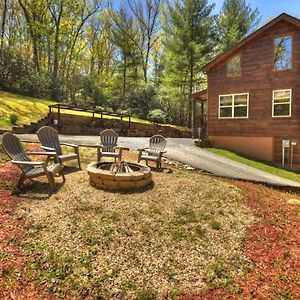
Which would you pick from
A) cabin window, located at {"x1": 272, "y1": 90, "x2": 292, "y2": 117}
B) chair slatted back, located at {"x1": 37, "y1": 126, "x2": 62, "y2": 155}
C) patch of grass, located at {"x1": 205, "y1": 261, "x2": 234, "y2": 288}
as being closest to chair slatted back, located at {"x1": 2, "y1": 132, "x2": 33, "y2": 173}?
chair slatted back, located at {"x1": 37, "y1": 126, "x2": 62, "y2": 155}

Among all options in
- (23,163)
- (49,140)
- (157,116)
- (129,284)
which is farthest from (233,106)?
(129,284)

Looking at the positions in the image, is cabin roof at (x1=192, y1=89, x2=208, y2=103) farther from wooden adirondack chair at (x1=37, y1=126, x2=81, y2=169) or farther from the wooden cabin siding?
wooden adirondack chair at (x1=37, y1=126, x2=81, y2=169)

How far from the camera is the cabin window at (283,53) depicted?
1441 cm

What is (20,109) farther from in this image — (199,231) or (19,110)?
(199,231)

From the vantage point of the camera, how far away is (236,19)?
89.4 ft

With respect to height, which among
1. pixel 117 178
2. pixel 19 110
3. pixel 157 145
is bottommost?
pixel 117 178

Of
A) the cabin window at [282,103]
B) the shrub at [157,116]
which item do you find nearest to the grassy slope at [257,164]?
the cabin window at [282,103]

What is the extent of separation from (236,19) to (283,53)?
586 inches

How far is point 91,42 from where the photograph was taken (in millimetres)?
36000

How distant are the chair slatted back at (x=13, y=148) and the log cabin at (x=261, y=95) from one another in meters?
12.3

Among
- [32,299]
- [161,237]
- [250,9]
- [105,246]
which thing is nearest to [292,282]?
[161,237]

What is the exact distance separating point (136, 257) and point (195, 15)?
1037 inches

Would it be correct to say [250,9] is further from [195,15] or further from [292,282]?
[292,282]

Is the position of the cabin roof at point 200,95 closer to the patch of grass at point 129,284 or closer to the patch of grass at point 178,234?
the patch of grass at point 178,234
